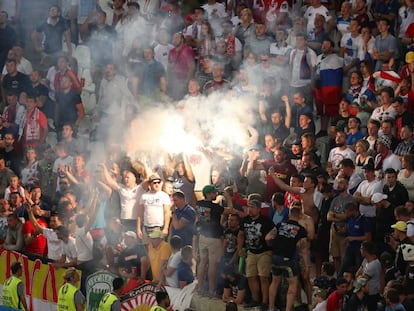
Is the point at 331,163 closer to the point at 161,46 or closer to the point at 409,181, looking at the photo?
the point at 409,181

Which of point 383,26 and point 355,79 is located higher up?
point 383,26

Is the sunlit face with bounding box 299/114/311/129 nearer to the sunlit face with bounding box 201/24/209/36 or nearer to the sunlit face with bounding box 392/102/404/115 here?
the sunlit face with bounding box 392/102/404/115

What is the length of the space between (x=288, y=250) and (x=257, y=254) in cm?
53

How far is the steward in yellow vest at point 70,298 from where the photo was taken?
52.1ft

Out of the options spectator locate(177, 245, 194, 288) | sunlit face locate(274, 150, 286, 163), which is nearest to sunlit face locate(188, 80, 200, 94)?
sunlit face locate(274, 150, 286, 163)

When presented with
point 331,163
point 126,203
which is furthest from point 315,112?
point 126,203

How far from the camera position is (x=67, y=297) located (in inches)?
627

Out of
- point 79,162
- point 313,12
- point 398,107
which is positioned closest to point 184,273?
point 398,107

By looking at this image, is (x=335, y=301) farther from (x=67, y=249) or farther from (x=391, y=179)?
(x=67, y=249)

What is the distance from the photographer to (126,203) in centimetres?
1797

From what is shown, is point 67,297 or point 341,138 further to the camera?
point 341,138

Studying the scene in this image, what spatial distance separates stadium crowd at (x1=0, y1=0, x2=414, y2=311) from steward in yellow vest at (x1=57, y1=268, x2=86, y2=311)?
0.20 feet

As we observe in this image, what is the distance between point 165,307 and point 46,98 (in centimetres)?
730

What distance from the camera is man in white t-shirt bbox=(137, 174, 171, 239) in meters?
17.6
